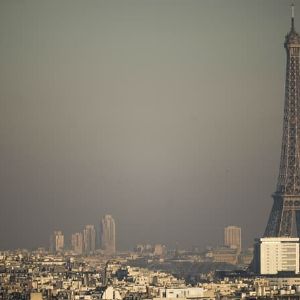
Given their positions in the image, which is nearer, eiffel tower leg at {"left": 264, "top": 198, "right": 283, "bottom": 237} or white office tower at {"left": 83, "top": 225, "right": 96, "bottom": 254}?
eiffel tower leg at {"left": 264, "top": 198, "right": 283, "bottom": 237}

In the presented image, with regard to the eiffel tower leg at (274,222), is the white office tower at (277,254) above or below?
below

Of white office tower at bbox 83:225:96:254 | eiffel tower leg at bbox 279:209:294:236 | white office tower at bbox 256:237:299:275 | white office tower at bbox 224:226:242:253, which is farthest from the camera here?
white office tower at bbox 83:225:96:254

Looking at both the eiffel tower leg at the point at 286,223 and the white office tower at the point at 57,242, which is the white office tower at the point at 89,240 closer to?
the white office tower at the point at 57,242

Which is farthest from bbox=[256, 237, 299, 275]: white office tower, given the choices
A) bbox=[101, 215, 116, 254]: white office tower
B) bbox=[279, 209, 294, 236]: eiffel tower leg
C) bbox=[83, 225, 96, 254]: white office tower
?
bbox=[83, 225, 96, 254]: white office tower

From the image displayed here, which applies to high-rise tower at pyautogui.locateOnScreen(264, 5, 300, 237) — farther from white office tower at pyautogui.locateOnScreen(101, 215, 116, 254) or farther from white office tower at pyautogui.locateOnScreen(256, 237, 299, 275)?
white office tower at pyautogui.locateOnScreen(101, 215, 116, 254)

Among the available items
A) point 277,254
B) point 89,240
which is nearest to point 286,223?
point 277,254

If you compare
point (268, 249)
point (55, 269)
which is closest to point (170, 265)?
point (268, 249)

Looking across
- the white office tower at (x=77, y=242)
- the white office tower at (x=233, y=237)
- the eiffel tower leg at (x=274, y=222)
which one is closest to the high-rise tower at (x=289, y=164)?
the eiffel tower leg at (x=274, y=222)

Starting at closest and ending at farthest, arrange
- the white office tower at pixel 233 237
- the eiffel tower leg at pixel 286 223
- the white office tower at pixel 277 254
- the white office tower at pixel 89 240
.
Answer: the white office tower at pixel 277 254, the eiffel tower leg at pixel 286 223, the white office tower at pixel 233 237, the white office tower at pixel 89 240
